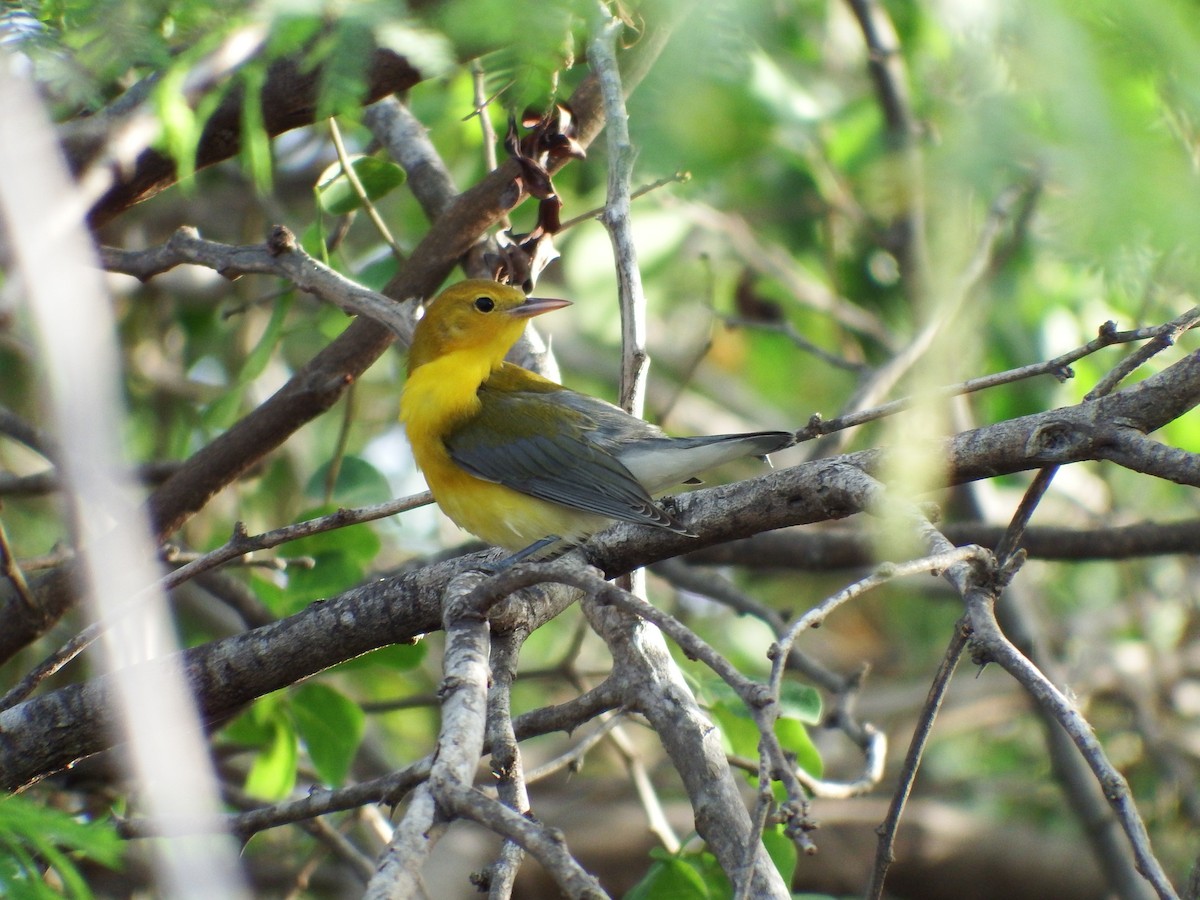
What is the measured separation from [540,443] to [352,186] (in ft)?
3.48

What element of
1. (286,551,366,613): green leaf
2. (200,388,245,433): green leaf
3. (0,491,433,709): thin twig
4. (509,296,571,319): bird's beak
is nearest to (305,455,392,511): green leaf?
(286,551,366,613): green leaf

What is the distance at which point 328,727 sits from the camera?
3734 millimetres

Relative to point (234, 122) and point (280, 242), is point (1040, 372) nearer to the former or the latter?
point (280, 242)

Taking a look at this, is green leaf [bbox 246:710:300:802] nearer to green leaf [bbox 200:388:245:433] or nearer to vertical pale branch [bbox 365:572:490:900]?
green leaf [bbox 200:388:245:433]

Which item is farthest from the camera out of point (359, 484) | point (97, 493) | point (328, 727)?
point (359, 484)

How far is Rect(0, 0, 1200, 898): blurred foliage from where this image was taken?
2.72 feet

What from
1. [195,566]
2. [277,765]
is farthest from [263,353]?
[277,765]

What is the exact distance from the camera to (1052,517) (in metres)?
7.21

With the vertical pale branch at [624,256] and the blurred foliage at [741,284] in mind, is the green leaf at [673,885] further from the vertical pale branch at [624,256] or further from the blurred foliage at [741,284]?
the vertical pale branch at [624,256]

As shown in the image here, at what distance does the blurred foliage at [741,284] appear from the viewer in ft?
2.72

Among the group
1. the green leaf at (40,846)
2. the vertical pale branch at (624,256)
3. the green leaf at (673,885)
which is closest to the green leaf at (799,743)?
the green leaf at (673,885)

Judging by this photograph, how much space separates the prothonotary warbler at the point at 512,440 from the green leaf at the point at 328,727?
0.71 m

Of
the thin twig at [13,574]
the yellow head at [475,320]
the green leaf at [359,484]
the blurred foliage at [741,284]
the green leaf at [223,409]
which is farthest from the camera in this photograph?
the green leaf at [359,484]

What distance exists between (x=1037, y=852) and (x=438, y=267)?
13.7 feet
